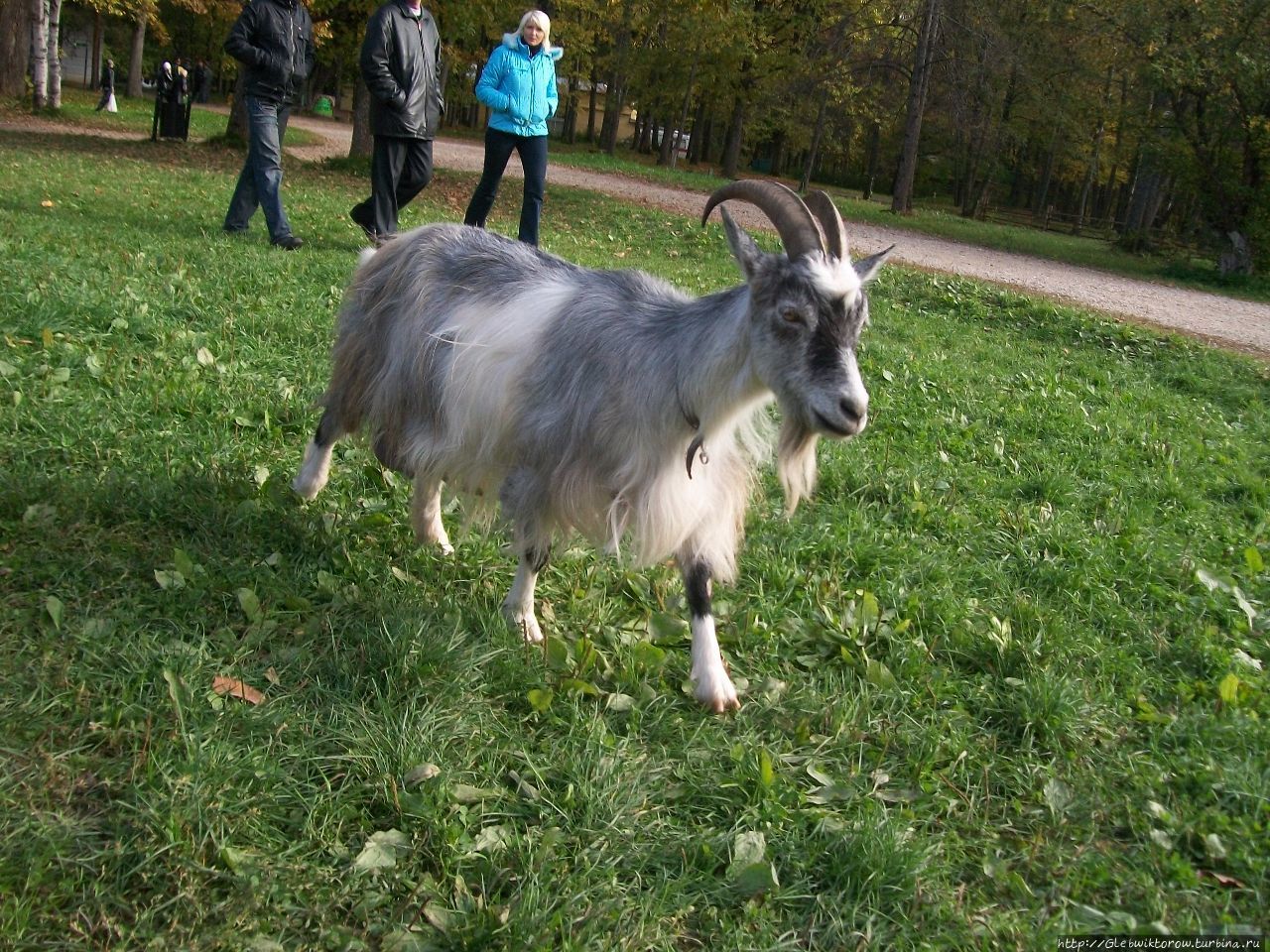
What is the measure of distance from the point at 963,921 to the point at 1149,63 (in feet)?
63.9

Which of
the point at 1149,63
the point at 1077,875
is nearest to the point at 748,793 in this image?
the point at 1077,875

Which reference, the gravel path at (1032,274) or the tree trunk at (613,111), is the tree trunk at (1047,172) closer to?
the tree trunk at (613,111)

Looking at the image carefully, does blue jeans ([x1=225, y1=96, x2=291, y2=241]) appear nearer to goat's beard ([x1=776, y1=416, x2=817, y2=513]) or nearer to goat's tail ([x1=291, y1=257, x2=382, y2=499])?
goat's tail ([x1=291, y1=257, x2=382, y2=499])

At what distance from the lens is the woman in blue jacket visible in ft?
26.2

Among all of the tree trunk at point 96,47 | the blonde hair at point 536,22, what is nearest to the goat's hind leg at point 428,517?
the blonde hair at point 536,22

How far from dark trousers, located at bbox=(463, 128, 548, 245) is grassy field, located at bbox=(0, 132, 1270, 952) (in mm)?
3357

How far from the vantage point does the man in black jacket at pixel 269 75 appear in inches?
333

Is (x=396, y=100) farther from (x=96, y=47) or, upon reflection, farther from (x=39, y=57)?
(x=96, y=47)

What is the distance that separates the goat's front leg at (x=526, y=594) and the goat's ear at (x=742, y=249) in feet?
3.99

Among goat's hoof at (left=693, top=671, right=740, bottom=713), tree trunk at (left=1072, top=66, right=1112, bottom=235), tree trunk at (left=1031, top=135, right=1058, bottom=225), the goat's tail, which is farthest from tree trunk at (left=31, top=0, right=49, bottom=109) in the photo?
tree trunk at (left=1031, top=135, right=1058, bottom=225)

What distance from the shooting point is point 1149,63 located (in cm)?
1755

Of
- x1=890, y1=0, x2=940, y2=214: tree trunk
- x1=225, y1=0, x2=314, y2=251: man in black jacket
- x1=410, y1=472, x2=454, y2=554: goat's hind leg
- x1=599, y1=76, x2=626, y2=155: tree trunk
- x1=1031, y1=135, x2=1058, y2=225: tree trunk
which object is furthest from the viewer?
x1=1031, y1=135, x2=1058, y2=225: tree trunk

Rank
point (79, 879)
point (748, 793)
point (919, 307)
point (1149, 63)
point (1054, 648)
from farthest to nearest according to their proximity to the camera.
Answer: point (1149, 63)
point (919, 307)
point (1054, 648)
point (748, 793)
point (79, 879)

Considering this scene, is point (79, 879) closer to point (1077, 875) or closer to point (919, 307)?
point (1077, 875)
